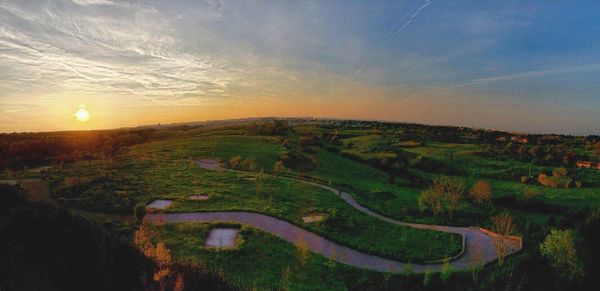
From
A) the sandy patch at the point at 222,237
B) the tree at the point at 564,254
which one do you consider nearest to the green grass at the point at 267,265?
the sandy patch at the point at 222,237

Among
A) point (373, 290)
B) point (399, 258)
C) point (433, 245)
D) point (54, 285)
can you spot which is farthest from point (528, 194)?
point (54, 285)

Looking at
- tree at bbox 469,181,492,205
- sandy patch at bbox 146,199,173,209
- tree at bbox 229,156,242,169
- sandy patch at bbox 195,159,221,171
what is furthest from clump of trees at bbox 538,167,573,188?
sandy patch at bbox 146,199,173,209

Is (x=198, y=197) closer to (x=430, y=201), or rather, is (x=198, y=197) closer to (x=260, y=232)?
(x=260, y=232)

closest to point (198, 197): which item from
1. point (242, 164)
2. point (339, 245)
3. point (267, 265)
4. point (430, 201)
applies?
point (267, 265)

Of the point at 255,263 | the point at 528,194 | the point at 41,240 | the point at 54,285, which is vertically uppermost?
the point at 41,240

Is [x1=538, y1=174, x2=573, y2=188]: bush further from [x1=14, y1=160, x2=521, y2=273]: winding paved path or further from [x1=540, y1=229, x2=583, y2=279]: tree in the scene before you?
[x1=540, y1=229, x2=583, y2=279]: tree

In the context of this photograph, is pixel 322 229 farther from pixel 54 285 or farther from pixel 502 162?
pixel 502 162
